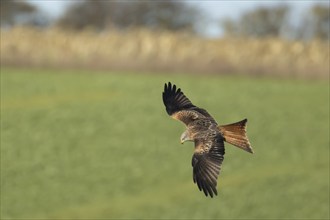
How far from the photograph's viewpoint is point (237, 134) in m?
2.46

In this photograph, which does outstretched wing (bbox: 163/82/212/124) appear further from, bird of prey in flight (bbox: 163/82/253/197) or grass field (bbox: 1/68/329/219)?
grass field (bbox: 1/68/329/219)

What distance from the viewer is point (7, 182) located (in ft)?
47.0

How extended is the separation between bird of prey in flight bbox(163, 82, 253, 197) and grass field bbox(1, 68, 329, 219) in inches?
413

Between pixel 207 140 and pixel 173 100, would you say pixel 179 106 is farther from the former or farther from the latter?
pixel 207 140

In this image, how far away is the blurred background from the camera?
14.0 metres

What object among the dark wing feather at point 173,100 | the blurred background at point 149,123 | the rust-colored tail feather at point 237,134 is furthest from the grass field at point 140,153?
the rust-colored tail feather at point 237,134

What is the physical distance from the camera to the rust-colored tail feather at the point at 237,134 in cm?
239

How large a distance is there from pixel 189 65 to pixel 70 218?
16.8 meters

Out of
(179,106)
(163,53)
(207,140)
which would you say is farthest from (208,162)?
(163,53)

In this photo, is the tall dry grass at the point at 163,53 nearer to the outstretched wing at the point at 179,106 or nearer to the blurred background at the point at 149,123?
the blurred background at the point at 149,123

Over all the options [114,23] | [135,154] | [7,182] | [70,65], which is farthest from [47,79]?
[114,23]

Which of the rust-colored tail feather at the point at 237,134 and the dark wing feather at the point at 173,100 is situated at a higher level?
the dark wing feather at the point at 173,100

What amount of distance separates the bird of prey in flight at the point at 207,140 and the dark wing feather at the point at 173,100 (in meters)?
0.11

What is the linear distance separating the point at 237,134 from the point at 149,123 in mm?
18366
